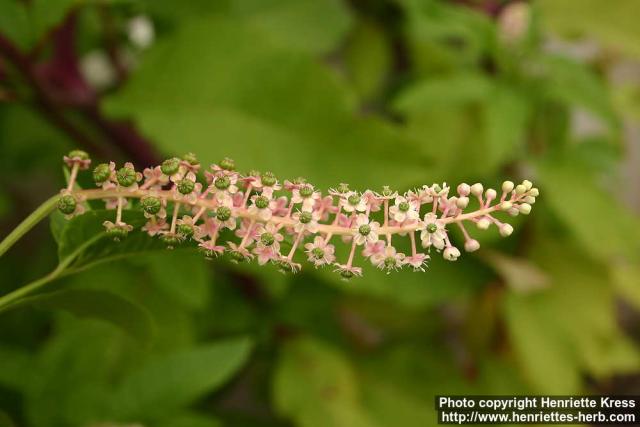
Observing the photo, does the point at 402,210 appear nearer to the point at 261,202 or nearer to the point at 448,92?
the point at 261,202

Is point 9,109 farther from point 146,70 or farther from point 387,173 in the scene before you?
point 387,173

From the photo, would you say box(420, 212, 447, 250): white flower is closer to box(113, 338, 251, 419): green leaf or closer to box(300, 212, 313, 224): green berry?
box(300, 212, 313, 224): green berry

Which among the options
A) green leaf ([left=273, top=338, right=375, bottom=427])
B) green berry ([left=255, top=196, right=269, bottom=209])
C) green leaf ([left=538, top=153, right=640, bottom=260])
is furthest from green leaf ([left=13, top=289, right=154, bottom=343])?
green leaf ([left=538, top=153, right=640, bottom=260])

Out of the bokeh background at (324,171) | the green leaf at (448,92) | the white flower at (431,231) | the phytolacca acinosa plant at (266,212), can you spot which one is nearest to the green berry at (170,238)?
the phytolacca acinosa plant at (266,212)

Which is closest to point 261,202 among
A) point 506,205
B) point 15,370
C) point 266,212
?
point 266,212

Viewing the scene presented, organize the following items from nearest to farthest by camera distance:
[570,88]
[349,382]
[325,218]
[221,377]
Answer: [325,218] → [221,377] → [570,88] → [349,382]

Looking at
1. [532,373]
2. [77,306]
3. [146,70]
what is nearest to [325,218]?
[77,306]
